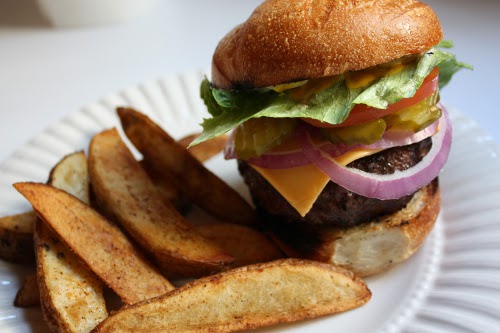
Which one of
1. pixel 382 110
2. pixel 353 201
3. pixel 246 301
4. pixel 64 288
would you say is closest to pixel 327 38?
pixel 382 110

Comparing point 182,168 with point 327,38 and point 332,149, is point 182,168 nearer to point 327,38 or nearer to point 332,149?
point 332,149

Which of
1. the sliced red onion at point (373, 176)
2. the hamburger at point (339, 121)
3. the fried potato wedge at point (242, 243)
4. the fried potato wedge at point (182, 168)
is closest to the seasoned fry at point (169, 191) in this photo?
the fried potato wedge at point (182, 168)

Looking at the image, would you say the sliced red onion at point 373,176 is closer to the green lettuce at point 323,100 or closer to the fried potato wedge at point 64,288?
the green lettuce at point 323,100

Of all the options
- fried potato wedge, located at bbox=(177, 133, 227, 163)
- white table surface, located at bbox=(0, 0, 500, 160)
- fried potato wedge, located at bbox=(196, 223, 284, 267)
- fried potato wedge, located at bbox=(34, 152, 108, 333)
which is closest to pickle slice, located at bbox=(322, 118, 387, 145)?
fried potato wedge, located at bbox=(196, 223, 284, 267)

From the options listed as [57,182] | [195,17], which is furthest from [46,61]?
[57,182]

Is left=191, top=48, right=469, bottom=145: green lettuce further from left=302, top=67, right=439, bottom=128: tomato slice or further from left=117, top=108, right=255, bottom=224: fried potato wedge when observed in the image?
left=117, top=108, right=255, bottom=224: fried potato wedge

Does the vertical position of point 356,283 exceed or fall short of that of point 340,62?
it falls short

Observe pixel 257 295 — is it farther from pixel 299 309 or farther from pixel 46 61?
pixel 46 61
